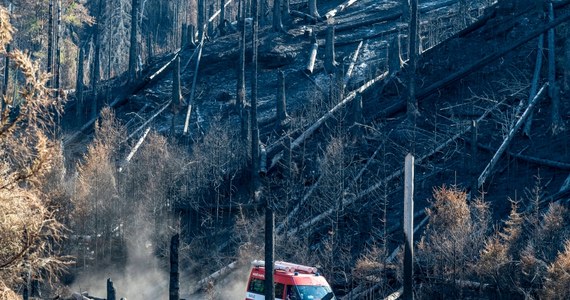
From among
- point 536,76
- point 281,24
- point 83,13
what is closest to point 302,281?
point 536,76

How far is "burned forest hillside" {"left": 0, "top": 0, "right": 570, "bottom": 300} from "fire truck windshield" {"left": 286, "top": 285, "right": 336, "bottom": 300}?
2.24 metres

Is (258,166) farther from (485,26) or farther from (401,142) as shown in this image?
(485,26)

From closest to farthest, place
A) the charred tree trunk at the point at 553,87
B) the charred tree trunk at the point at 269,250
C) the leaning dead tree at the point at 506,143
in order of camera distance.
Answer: the charred tree trunk at the point at 269,250
the leaning dead tree at the point at 506,143
the charred tree trunk at the point at 553,87

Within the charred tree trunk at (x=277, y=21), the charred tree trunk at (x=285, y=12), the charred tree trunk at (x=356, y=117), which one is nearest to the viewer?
the charred tree trunk at (x=356, y=117)

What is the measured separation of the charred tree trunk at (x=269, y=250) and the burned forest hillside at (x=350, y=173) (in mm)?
53

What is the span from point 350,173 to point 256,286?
10049 millimetres

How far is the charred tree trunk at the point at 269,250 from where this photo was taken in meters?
17.9

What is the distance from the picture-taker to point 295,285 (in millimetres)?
21109

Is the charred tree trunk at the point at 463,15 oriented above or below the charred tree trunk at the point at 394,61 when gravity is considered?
above

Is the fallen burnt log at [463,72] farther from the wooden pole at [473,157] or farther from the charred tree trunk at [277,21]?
the charred tree trunk at [277,21]

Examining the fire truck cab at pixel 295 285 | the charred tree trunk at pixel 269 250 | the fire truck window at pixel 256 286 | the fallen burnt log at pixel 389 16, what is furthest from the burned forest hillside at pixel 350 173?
the fallen burnt log at pixel 389 16

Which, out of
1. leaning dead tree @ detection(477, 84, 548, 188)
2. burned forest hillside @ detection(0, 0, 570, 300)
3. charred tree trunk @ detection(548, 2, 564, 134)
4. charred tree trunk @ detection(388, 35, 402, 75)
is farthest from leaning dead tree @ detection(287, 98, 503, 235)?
charred tree trunk @ detection(388, 35, 402, 75)

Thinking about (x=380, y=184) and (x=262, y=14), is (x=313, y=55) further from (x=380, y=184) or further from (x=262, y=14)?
(x=380, y=184)

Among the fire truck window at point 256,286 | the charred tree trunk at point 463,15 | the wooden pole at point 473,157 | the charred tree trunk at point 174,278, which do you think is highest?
the charred tree trunk at point 463,15
